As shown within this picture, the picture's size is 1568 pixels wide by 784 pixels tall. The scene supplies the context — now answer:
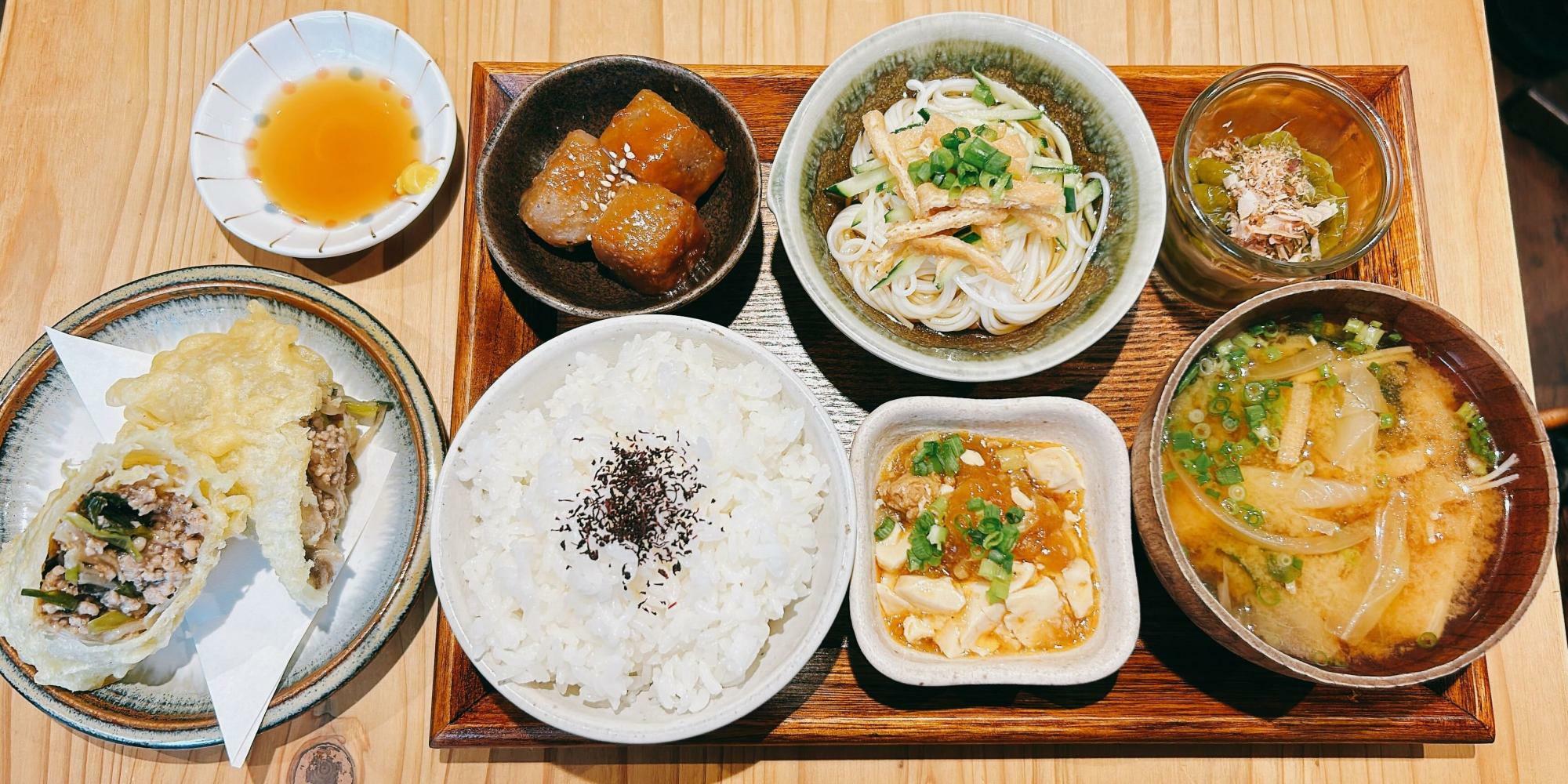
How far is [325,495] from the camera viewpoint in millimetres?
2285

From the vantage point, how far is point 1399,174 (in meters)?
2.26

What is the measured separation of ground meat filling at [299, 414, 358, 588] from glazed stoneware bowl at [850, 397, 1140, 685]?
4.54ft

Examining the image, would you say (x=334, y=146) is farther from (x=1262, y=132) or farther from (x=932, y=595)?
(x=1262, y=132)

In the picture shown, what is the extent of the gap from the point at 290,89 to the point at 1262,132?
3.01m

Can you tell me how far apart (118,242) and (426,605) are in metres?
1.54

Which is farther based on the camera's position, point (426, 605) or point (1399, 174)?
point (426, 605)

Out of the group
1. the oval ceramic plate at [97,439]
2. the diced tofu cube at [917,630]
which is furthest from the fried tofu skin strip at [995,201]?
the oval ceramic plate at [97,439]

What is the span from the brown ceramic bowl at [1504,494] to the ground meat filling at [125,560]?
92.8 inches

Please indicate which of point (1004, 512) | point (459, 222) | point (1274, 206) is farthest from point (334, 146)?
point (1274, 206)

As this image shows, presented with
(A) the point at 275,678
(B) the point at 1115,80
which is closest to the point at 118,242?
(A) the point at 275,678

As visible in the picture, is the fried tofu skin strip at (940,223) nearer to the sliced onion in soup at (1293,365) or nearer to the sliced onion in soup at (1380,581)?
the sliced onion in soup at (1293,365)

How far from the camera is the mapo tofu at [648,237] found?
7.34 feet

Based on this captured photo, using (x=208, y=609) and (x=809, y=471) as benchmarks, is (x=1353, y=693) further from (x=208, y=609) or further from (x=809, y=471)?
(x=208, y=609)

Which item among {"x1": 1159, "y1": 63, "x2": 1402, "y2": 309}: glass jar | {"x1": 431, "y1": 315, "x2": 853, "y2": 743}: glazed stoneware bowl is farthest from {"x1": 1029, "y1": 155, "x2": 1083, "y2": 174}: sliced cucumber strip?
{"x1": 431, "y1": 315, "x2": 853, "y2": 743}: glazed stoneware bowl
